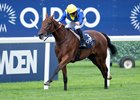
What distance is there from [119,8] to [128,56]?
2032mm

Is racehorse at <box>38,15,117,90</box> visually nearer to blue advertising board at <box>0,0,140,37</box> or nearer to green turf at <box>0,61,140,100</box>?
green turf at <box>0,61,140,100</box>

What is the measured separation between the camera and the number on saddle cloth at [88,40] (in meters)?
13.9

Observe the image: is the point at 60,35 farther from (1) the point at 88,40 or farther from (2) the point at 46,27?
(1) the point at 88,40

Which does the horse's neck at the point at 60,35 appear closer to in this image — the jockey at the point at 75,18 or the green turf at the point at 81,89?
the jockey at the point at 75,18

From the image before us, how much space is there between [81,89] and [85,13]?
6575 mm

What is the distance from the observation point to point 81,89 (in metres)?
13.8

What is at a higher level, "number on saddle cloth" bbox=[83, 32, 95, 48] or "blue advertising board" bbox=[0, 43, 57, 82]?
"number on saddle cloth" bbox=[83, 32, 95, 48]

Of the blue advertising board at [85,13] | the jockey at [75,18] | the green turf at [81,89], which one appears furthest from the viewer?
the blue advertising board at [85,13]

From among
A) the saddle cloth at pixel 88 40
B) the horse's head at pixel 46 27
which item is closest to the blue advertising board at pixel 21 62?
the saddle cloth at pixel 88 40

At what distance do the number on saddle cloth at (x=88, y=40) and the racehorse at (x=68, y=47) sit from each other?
→ 84 millimetres

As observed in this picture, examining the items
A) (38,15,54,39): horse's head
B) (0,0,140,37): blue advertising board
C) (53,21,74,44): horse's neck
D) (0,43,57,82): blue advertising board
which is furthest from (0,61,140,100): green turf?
(0,0,140,37): blue advertising board

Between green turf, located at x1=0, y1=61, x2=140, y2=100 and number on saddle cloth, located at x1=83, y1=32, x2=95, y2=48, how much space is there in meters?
0.95

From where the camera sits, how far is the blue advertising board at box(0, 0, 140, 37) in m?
19.6

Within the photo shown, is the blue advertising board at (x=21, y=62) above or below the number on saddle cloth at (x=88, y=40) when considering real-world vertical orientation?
below
